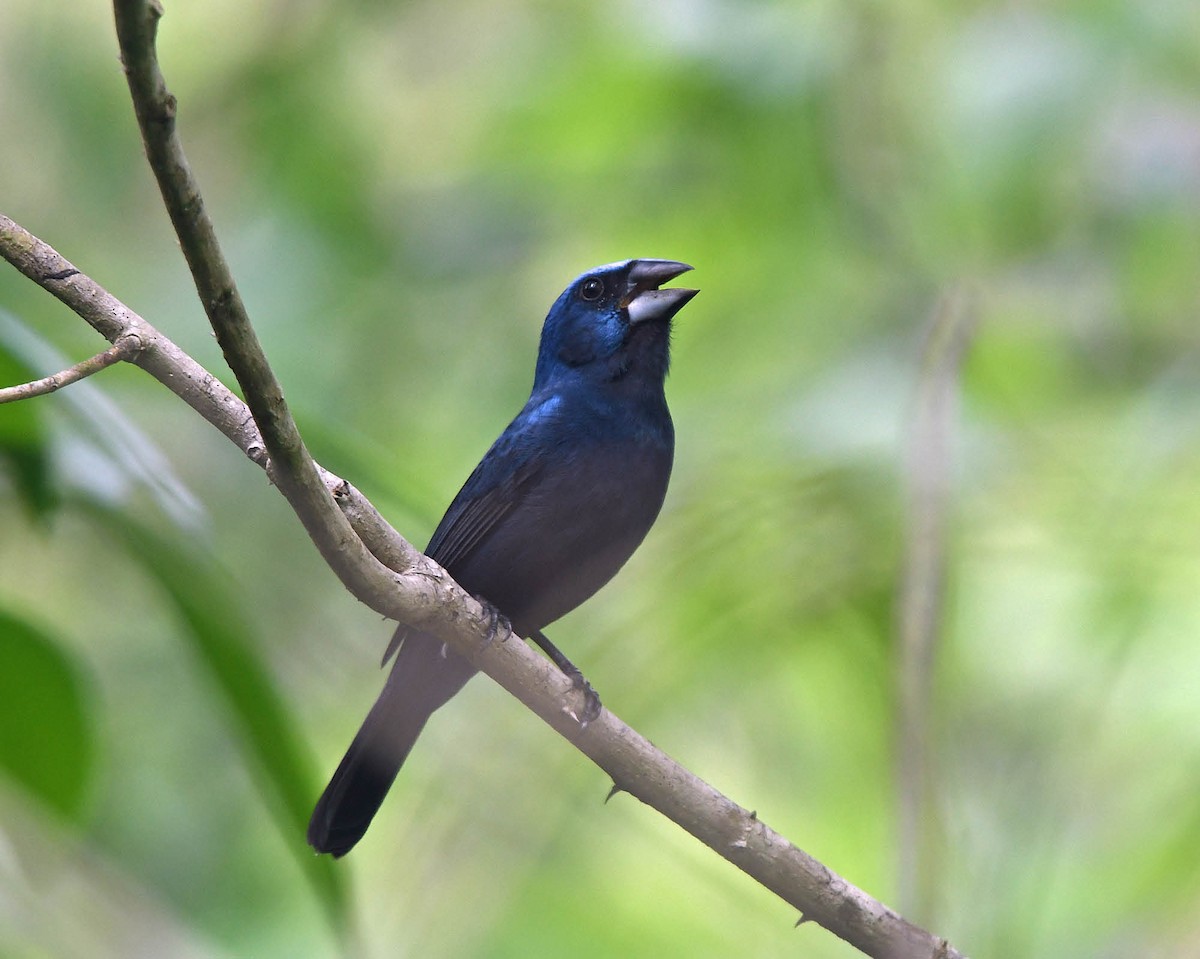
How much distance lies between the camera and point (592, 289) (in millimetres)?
4277

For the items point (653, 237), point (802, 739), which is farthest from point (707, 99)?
point (802, 739)

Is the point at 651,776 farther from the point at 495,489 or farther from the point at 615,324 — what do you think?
the point at 615,324

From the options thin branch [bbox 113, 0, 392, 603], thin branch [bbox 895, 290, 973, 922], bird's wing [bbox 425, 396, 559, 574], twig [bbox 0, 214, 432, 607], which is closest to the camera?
thin branch [bbox 113, 0, 392, 603]

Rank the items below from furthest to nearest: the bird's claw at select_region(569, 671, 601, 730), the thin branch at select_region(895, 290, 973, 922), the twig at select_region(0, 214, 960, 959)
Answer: the thin branch at select_region(895, 290, 973, 922)
the bird's claw at select_region(569, 671, 601, 730)
the twig at select_region(0, 214, 960, 959)

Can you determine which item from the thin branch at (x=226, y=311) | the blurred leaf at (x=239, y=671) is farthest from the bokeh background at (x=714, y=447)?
the thin branch at (x=226, y=311)

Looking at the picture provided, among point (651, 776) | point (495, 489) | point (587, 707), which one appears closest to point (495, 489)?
point (495, 489)

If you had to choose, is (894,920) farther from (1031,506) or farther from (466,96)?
(466,96)

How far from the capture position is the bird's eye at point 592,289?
14.0 ft

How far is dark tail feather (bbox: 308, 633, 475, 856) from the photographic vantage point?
3656 mm

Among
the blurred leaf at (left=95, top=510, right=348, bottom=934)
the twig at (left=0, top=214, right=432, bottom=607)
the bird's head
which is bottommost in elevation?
the blurred leaf at (left=95, top=510, right=348, bottom=934)

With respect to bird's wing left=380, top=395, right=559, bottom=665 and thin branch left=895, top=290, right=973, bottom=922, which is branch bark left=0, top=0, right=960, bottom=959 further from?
bird's wing left=380, top=395, right=559, bottom=665

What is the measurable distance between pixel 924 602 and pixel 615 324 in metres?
1.42

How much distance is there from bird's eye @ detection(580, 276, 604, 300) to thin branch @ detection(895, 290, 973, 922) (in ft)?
3.34

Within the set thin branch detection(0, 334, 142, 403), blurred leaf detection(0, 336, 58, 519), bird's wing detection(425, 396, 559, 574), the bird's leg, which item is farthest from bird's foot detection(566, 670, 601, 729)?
thin branch detection(0, 334, 142, 403)
